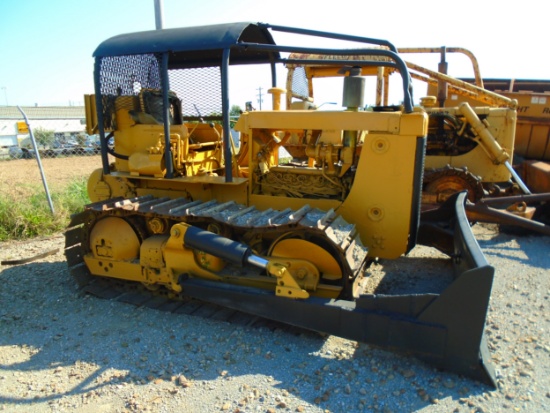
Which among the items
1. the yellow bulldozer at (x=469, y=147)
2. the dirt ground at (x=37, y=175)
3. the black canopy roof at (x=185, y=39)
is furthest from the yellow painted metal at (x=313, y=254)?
the dirt ground at (x=37, y=175)

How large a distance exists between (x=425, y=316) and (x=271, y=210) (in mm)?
1583

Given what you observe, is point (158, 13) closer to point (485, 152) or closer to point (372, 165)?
point (372, 165)

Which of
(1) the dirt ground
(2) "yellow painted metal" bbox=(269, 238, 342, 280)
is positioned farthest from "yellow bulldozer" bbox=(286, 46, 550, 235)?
(1) the dirt ground

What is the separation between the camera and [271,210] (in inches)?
149

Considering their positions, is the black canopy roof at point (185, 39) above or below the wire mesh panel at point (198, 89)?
above

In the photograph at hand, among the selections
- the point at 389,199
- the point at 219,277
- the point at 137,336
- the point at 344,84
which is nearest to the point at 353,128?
the point at 344,84

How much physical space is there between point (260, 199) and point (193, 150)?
110 cm

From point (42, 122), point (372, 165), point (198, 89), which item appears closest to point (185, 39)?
point (198, 89)

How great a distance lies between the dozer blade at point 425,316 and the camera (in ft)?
8.82

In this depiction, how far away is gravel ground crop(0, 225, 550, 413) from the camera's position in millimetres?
2746

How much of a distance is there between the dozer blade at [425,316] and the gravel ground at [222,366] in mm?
184

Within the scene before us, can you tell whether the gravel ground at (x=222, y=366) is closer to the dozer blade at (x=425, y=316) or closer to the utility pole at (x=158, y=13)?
the dozer blade at (x=425, y=316)

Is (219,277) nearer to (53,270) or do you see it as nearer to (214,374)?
(214,374)

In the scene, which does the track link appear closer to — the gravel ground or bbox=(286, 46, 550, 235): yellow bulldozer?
the gravel ground
